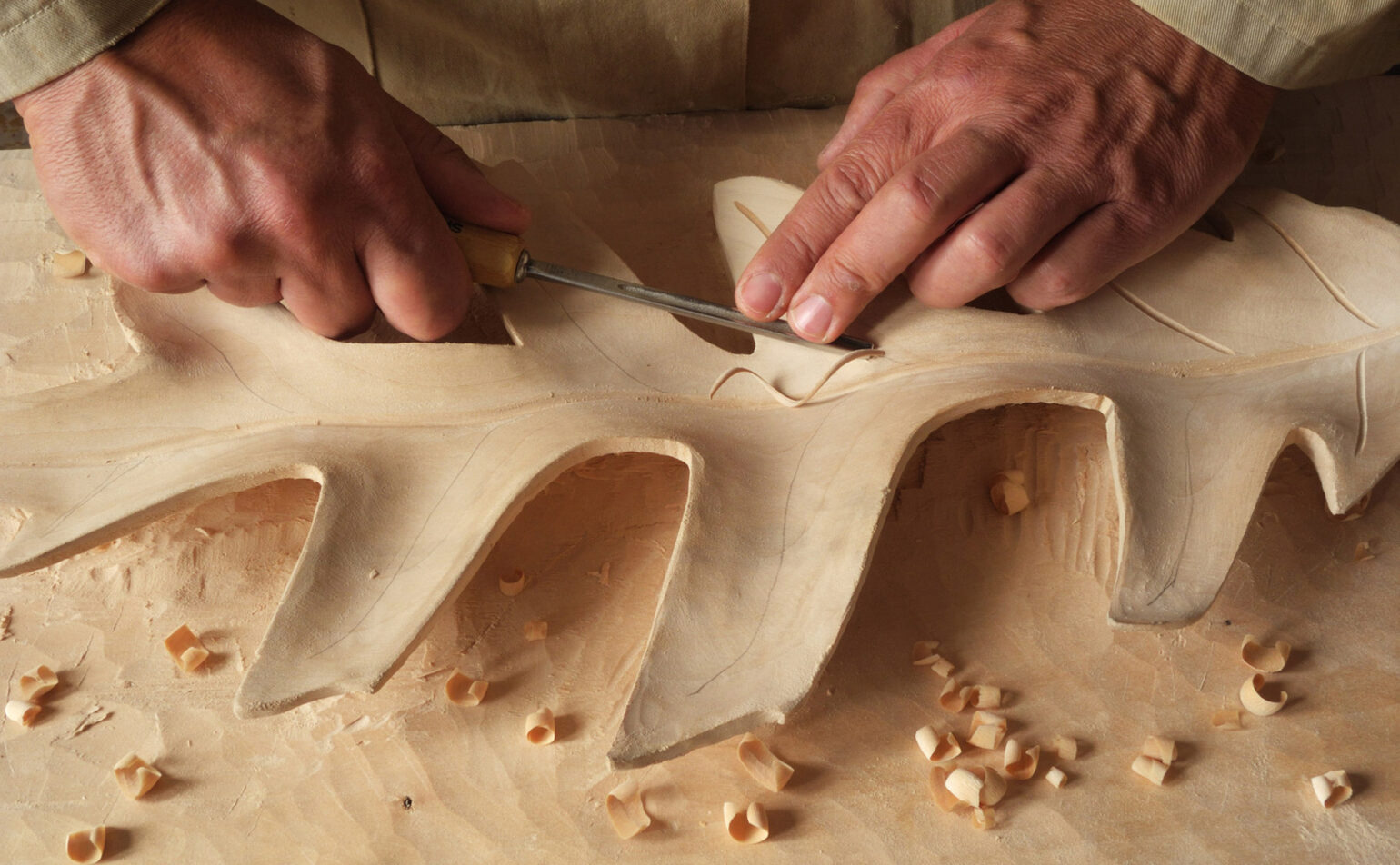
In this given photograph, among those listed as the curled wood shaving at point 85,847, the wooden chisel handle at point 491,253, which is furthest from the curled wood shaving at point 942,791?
the curled wood shaving at point 85,847

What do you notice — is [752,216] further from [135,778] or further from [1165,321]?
[135,778]

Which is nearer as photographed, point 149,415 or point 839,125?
point 149,415

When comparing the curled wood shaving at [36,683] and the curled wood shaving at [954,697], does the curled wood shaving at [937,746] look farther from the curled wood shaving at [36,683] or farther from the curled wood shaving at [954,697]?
the curled wood shaving at [36,683]

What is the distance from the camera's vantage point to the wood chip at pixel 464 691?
1207mm

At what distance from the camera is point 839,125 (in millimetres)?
1818

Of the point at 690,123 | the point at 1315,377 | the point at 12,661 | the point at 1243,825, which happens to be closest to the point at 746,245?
the point at 690,123

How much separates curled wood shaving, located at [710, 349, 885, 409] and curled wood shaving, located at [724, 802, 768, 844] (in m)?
0.50

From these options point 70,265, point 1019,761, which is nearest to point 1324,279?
point 1019,761

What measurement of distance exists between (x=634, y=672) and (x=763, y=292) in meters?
0.51

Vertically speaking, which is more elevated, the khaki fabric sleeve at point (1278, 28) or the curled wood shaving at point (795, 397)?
the khaki fabric sleeve at point (1278, 28)

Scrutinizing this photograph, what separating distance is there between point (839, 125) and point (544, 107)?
55 centimetres

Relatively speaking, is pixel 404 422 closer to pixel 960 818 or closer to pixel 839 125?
pixel 960 818

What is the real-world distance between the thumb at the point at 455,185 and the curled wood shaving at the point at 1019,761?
2.98ft

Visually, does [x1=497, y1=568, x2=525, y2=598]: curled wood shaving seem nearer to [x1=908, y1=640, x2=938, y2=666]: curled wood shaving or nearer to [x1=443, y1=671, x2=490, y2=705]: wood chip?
[x1=443, y1=671, x2=490, y2=705]: wood chip
